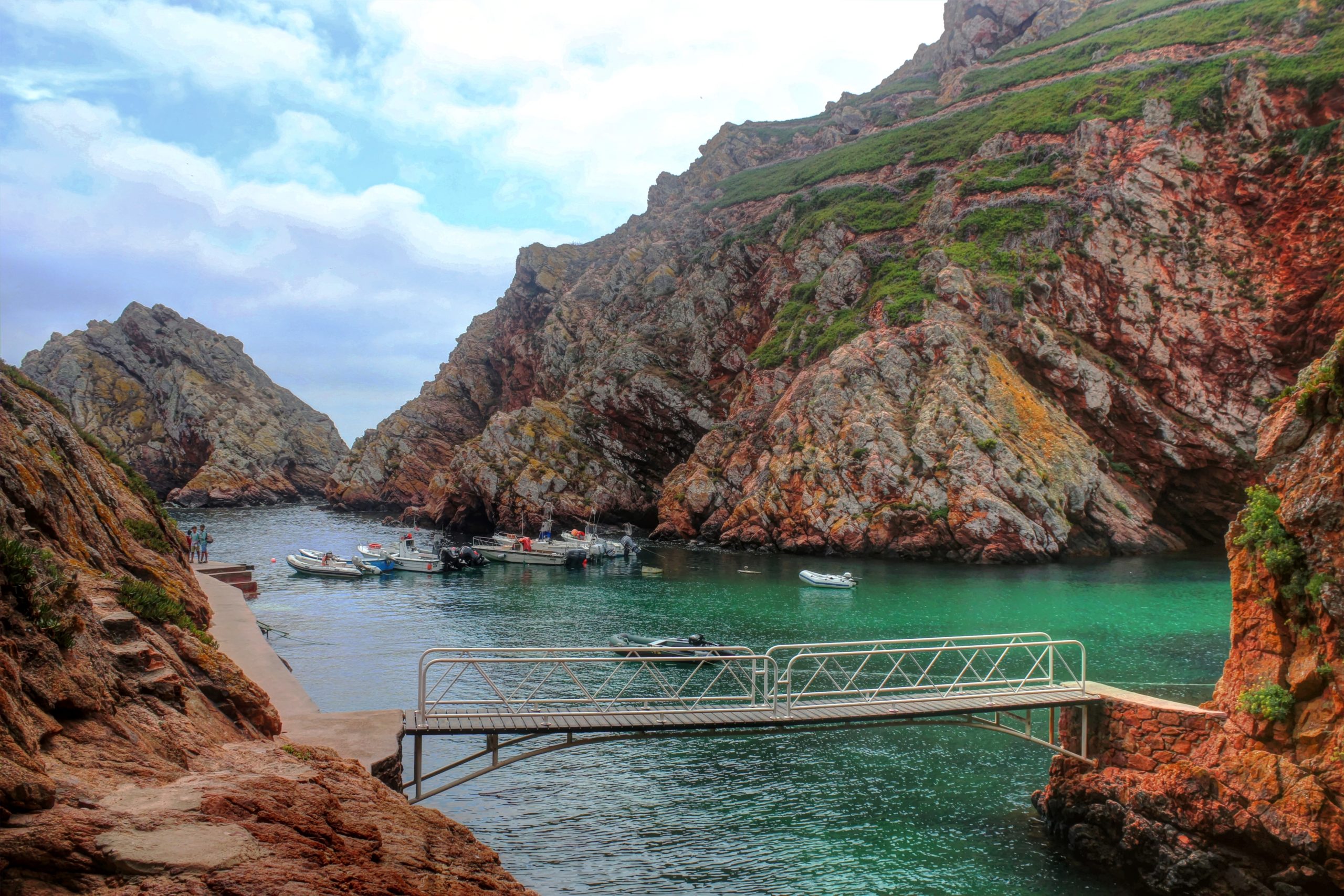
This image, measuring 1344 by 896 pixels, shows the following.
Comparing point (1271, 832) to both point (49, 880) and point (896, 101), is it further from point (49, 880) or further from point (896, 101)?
point (896, 101)

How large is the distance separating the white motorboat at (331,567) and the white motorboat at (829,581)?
120 feet

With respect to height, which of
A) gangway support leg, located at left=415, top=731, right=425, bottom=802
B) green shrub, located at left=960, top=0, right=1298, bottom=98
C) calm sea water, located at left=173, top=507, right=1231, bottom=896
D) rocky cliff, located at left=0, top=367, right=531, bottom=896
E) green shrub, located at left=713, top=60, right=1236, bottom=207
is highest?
green shrub, located at left=960, top=0, right=1298, bottom=98

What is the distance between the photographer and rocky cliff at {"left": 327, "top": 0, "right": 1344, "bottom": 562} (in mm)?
75000

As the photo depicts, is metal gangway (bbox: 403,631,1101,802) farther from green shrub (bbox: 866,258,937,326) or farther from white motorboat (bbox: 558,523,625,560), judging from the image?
green shrub (bbox: 866,258,937,326)

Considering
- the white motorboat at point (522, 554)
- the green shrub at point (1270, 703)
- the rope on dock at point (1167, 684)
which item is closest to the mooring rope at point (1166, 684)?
the rope on dock at point (1167, 684)

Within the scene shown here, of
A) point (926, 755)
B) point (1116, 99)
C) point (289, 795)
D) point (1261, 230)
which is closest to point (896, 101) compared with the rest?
point (1116, 99)

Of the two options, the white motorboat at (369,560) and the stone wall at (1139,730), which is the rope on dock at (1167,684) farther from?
the white motorboat at (369,560)

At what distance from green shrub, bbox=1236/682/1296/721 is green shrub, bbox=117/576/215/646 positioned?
75.3 feet

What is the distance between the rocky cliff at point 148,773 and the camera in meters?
6.47

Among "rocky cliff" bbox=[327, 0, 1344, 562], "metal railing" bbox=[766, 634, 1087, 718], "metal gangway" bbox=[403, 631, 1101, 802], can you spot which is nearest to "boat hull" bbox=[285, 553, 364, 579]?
"rocky cliff" bbox=[327, 0, 1344, 562]

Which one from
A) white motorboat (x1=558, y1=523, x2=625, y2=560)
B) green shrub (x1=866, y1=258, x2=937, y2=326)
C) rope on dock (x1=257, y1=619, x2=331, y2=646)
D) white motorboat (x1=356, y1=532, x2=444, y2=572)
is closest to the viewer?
rope on dock (x1=257, y1=619, x2=331, y2=646)

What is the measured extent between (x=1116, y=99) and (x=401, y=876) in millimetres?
111385

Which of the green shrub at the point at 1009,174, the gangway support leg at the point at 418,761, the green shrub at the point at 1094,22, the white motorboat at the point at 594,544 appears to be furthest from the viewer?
the green shrub at the point at 1094,22

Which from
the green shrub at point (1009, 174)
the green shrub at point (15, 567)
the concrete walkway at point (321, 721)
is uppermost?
the green shrub at point (1009, 174)
